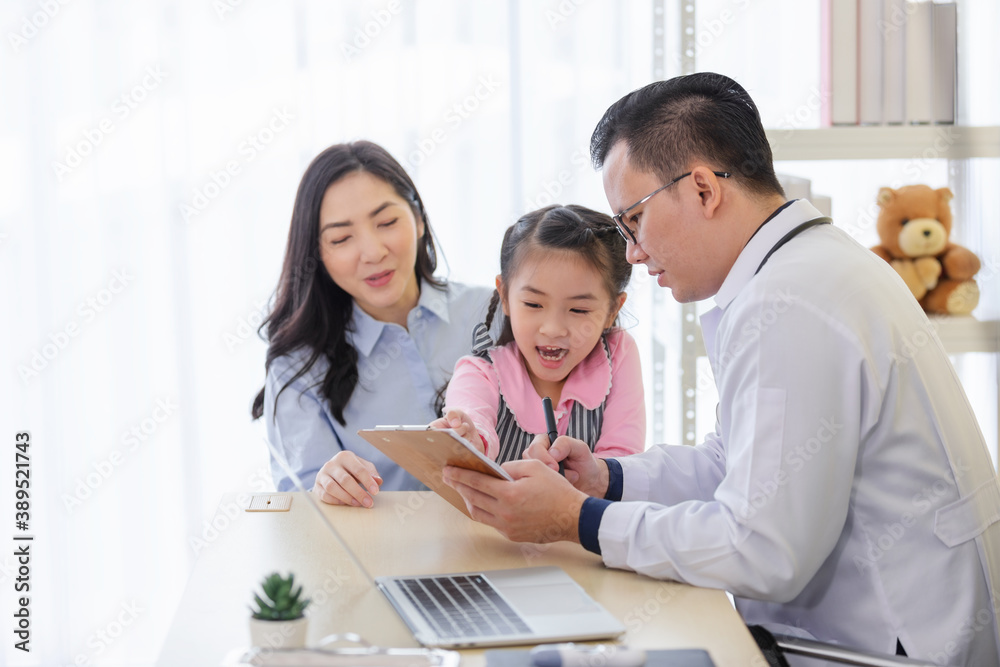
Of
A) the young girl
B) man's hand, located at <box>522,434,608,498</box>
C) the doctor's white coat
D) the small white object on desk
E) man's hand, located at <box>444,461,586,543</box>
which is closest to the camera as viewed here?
the small white object on desk

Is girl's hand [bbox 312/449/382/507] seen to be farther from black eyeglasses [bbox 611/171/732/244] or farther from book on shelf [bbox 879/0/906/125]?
book on shelf [bbox 879/0/906/125]

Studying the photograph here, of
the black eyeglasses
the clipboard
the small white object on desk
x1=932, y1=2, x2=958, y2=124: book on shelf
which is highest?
x1=932, y1=2, x2=958, y2=124: book on shelf

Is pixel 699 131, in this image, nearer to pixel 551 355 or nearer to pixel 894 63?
pixel 551 355

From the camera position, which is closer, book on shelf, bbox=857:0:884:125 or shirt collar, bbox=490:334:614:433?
shirt collar, bbox=490:334:614:433

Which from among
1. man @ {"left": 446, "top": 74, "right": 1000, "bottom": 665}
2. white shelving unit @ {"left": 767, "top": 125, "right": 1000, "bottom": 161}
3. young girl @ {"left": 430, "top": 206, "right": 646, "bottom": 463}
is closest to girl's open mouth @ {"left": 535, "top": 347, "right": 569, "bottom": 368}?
young girl @ {"left": 430, "top": 206, "right": 646, "bottom": 463}

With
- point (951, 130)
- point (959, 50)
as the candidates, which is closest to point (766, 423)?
point (951, 130)

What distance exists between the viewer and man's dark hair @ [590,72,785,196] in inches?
48.6

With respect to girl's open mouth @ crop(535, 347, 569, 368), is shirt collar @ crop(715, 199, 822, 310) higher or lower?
higher

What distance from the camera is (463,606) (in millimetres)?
999

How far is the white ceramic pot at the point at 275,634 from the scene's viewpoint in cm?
86

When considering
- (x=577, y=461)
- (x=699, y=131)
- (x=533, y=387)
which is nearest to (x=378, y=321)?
(x=533, y=387)

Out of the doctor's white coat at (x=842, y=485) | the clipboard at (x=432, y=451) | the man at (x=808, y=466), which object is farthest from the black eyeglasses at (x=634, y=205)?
the clipboard at (x=432, y=451)

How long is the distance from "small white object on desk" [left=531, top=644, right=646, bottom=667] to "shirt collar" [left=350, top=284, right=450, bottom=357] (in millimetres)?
1213

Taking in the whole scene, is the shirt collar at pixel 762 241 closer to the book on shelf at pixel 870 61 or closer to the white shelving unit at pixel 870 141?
the white shelving unit at pixel 870 141
